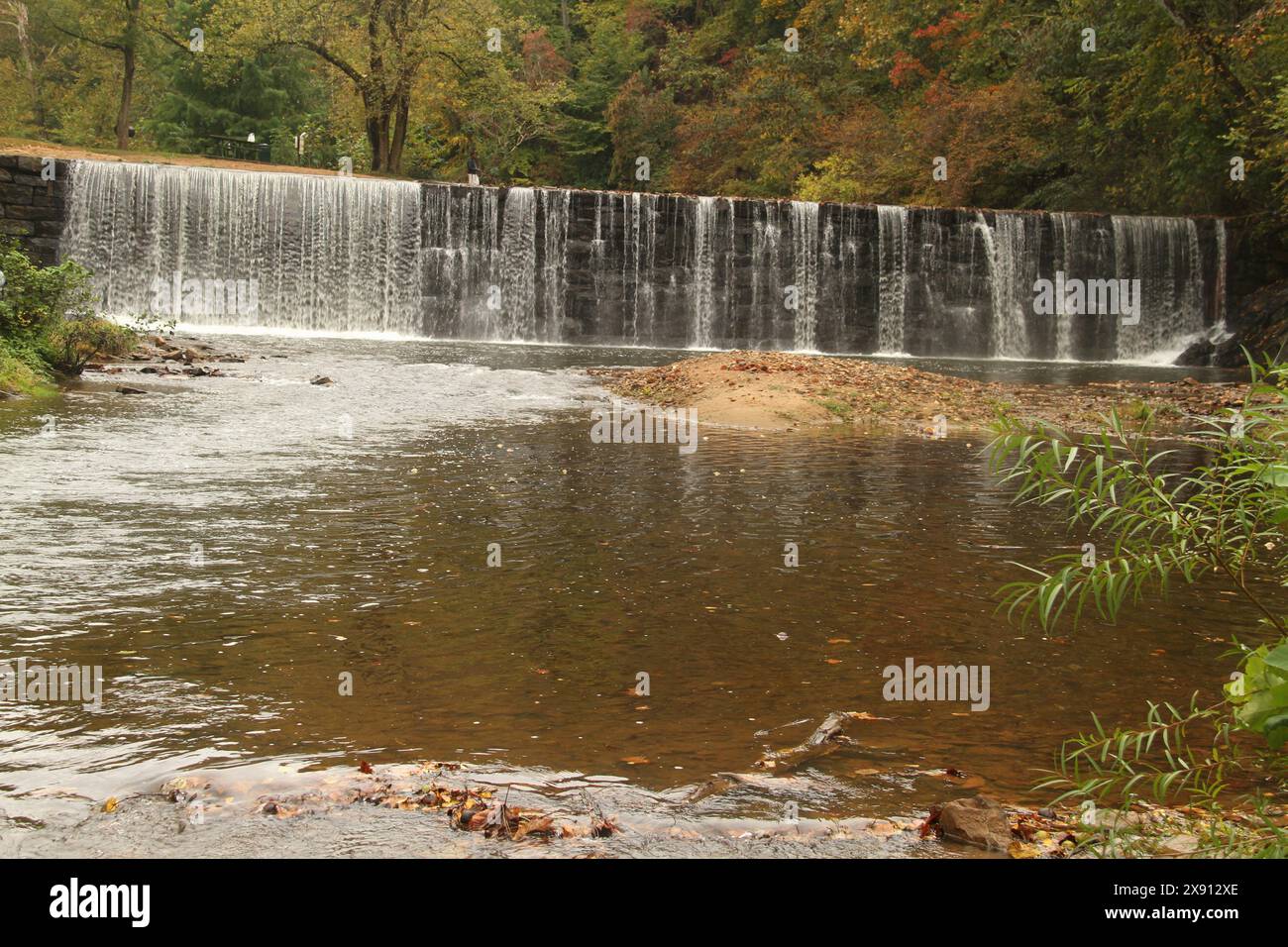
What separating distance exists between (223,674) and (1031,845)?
3445 millimetres

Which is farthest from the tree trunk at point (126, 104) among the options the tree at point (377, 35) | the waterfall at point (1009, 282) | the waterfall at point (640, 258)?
the waterfall at point (1009, 282)

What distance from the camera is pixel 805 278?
3228 centimetres

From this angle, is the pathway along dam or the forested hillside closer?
the pathway along dam

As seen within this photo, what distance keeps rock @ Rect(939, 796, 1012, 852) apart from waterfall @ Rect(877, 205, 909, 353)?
2904 cm

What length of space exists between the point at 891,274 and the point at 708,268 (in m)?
4.85

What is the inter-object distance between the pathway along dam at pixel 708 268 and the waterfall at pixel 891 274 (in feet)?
0.12

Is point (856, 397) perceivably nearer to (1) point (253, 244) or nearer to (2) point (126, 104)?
(1) point (253, 244)

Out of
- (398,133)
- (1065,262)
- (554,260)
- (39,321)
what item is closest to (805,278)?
(554,260)

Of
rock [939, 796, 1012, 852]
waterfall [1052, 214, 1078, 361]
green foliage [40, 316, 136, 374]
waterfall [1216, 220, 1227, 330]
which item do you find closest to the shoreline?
green foliage [40, 316, 136, 374]

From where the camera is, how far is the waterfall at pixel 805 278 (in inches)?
1268

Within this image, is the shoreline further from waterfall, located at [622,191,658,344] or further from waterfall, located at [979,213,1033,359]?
waterfall, located at [979,213,1033,359]

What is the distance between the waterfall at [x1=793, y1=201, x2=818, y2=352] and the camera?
3222cm

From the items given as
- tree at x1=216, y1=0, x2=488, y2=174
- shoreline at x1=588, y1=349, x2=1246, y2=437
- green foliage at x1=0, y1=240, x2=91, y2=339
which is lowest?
shoreline at x1=588, y1=349, x2=1246, y2=437

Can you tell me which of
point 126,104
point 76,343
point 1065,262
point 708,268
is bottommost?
point 76,343
